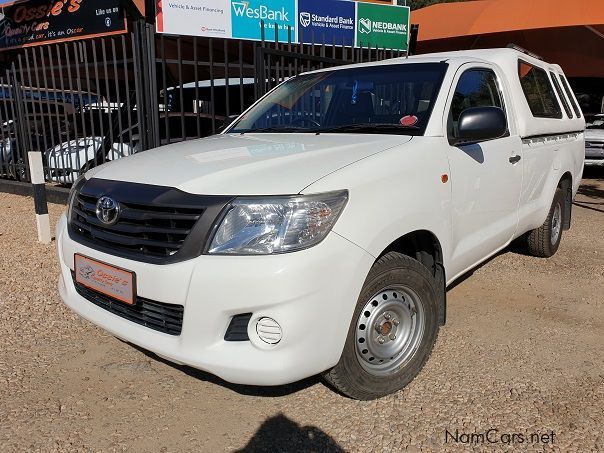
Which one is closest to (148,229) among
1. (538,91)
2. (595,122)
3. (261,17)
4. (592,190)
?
(538,91)

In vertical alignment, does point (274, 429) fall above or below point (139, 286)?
below

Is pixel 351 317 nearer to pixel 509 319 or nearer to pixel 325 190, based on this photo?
pixel 325 190

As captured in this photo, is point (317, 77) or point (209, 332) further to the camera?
point (317, 77)

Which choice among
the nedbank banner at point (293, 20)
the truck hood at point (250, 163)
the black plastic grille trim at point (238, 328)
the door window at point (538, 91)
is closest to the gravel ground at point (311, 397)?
the black plastic grille trim at point (238, 328)

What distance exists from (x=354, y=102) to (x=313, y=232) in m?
1.69

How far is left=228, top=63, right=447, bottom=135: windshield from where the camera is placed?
3.19 meters

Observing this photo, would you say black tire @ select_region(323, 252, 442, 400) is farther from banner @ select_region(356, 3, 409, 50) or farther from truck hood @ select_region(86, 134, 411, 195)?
banner @ select_region(356, 3, 409, 50)

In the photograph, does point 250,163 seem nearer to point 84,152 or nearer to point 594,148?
point 84,152

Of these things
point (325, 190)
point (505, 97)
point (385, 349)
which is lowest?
point (385, 349)

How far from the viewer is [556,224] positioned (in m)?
5.20

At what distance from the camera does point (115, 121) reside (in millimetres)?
8922

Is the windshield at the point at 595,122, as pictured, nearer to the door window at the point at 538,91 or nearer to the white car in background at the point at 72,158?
the door window at the point at 538,91

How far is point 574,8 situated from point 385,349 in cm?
1161

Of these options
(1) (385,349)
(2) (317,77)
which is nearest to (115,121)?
(2) (317,77)
